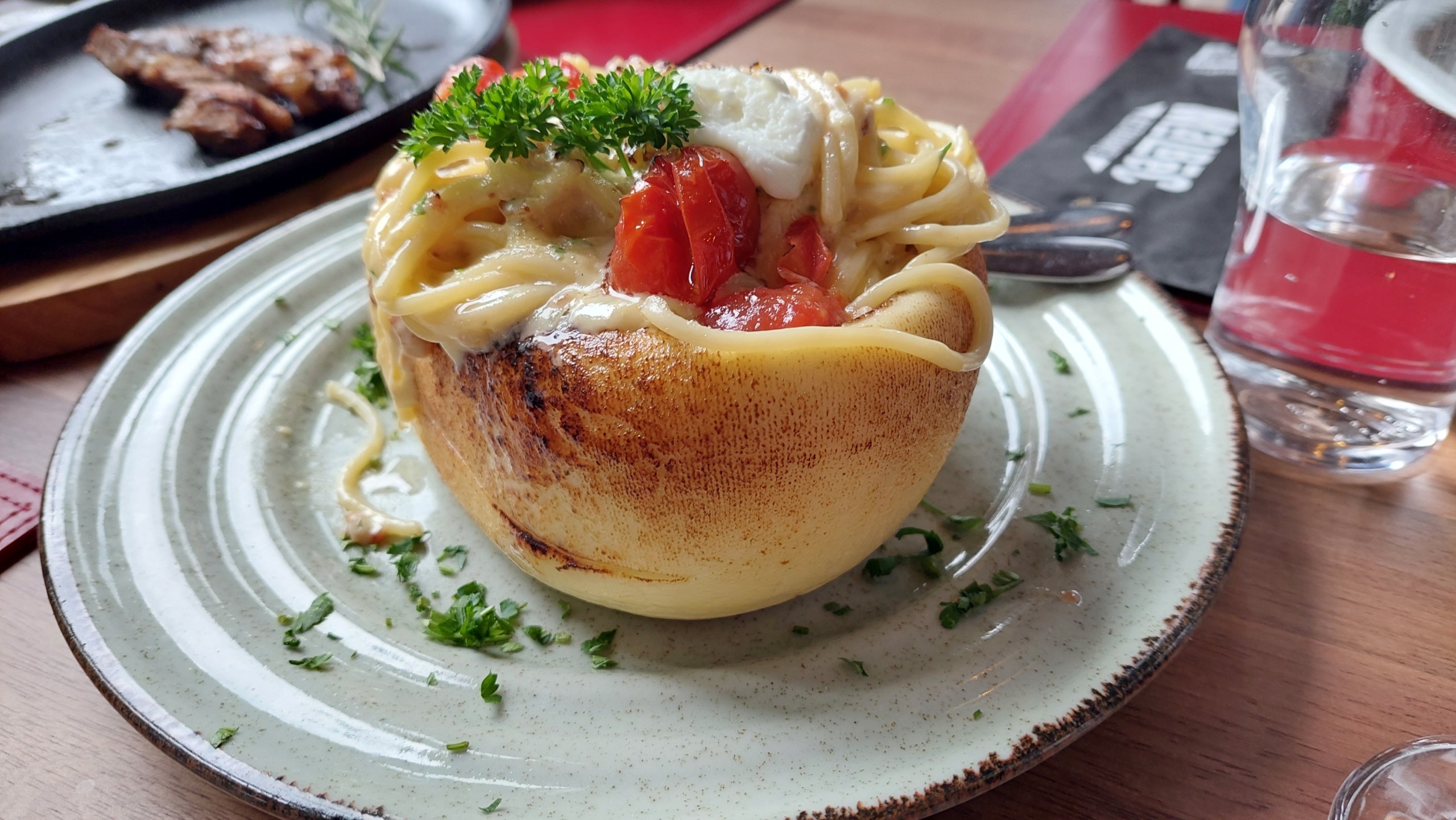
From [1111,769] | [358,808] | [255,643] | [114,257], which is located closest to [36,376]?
[114,257]

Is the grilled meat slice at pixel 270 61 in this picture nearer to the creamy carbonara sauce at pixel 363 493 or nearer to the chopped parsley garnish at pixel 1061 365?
the creamy carbonara sauce at pixel 363 493

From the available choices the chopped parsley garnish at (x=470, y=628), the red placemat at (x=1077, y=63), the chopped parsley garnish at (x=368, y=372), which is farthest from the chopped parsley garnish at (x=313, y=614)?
the red placemat at (x=1077, y=63)

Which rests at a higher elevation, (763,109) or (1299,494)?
(763,109)

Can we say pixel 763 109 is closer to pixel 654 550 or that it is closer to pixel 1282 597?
pixel 654 550

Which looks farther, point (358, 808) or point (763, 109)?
point (763, 109)

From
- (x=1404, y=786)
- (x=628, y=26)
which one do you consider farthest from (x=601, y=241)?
(x=628, y=26)

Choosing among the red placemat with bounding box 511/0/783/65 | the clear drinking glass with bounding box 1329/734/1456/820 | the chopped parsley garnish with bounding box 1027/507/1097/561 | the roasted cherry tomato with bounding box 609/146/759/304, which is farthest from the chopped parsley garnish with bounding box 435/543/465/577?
the red placemat with bounding box 511/0/783/65
